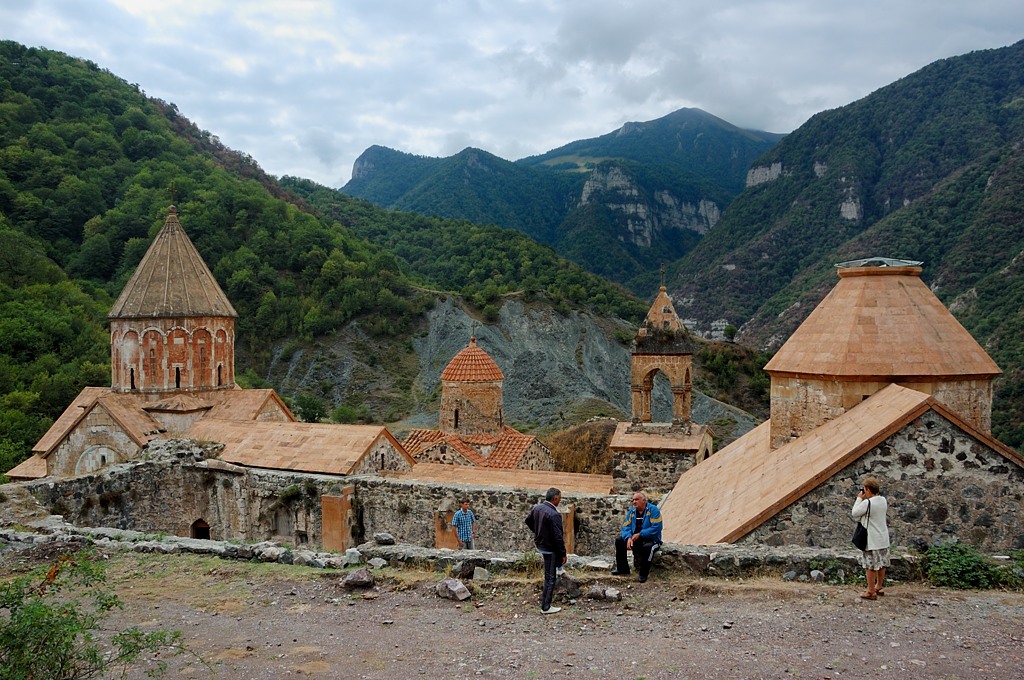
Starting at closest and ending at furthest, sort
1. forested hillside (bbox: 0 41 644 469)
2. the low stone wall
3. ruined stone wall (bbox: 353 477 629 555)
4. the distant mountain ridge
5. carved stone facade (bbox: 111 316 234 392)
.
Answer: the low stone wall → ruined stone wall (bbox: 353 477 629 555) → carved stone facade (bbox: 111 316 234 392) → forested hillside (bbox: 0 41 644 469) → the distant mountain ridge

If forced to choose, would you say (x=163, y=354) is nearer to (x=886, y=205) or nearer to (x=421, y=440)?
(x=421, y=440)

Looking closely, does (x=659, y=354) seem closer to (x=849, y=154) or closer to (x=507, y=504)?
(x=507, y=504)

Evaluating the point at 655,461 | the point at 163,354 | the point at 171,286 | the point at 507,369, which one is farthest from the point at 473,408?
the point at 507,369

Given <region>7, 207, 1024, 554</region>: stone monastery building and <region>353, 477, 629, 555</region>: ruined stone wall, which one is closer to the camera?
<region>7, 207, 1024, 554</region>: stone monastery building

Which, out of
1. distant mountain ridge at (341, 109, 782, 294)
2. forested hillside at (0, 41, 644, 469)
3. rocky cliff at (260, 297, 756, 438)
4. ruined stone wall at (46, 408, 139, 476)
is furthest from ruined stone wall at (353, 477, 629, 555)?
distant mountain ridge at (341, 109, 782, 294)

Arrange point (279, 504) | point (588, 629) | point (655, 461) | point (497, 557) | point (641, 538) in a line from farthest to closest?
point (655, 461), point (279, 504), point (497, 557), point (641, 538), point (588, 629)

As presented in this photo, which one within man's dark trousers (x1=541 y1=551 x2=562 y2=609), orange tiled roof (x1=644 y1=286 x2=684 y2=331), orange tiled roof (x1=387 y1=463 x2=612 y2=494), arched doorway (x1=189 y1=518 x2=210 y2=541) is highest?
orange tiled roof (x1=644 y1=286 x2=684 y2=331)

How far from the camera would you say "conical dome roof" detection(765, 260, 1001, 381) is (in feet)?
24.0

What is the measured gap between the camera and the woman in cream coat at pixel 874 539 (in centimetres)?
500

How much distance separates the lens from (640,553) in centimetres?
559

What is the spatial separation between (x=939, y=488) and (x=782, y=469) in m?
1.63

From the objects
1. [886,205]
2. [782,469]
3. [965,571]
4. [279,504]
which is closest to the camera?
[965,571]

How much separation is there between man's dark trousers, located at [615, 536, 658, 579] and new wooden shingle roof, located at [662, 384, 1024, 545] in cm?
90

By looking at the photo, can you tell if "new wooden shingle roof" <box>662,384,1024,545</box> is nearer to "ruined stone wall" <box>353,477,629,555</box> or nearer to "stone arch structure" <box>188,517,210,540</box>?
"ruined stone wall" <box>353,477,629,555</box>
